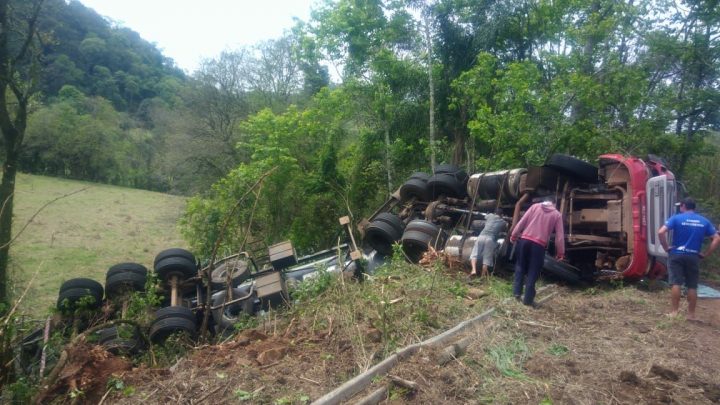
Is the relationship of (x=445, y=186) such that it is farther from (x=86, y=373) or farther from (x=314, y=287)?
(x=86, y=373)

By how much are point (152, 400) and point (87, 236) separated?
2456 cm

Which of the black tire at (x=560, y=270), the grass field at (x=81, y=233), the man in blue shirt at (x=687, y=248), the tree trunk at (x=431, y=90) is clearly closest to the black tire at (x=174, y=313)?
the black tire at (x=560, y=270)

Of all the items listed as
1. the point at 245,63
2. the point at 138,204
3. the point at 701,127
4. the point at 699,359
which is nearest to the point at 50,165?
the point at 138,204

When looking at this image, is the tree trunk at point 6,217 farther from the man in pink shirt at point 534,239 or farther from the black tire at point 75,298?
the man in pink shirt at point 534,239

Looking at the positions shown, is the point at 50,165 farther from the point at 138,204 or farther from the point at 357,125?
the point at 357,125

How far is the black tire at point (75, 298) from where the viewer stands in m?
8.20

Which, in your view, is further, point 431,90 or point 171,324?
point 431,90

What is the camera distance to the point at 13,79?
1159 cm

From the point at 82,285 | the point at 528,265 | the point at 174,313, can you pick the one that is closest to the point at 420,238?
the point at 528,265

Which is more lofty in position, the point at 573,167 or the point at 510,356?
the point at 573,167

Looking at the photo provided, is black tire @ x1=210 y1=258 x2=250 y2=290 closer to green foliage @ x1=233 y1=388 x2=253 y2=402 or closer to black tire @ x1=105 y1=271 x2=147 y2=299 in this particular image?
black tire @ x1=105 y1=271 x2=147 y2=299

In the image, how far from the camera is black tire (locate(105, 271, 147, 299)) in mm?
8758

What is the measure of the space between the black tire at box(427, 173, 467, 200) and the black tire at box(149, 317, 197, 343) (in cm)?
607

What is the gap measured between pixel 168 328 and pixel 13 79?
25.9 ft
